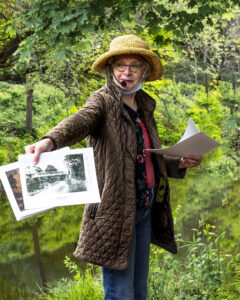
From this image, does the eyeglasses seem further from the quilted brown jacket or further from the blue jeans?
the blue jeans

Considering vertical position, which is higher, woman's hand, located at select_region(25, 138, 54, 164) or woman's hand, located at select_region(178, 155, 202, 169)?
woman's hand, located at select_region(25, 138, 54, 164)

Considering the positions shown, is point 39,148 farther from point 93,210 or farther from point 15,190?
point 93,210

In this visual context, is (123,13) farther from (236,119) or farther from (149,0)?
(236,119)

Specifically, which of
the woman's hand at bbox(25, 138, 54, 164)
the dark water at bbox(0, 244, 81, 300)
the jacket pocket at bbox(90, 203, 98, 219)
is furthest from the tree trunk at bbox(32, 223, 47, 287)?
the woman's hand at bbox(25, 138, 54, 164)

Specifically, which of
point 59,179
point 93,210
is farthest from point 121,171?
point 59,179

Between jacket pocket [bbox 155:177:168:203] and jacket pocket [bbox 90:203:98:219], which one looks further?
jacket pocket [bbox 155:177:168:203]

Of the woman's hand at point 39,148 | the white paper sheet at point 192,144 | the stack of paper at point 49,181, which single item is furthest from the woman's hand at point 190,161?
the woman's hand at point 39,148

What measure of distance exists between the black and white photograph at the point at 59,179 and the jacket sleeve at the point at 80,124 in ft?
0.19

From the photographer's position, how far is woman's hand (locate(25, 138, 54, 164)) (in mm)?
1492

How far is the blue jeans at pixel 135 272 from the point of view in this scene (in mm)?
1851

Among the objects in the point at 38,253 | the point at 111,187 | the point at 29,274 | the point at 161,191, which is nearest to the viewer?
the point at 111,187

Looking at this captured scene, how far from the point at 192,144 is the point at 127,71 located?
1.53 ft

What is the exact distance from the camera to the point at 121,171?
1.80 m

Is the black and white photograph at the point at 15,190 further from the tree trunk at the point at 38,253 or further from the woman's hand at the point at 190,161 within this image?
the tree trunk at the point at 38,253
